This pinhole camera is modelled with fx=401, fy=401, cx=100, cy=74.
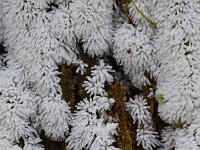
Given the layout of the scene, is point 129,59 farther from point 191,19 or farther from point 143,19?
point 191,19

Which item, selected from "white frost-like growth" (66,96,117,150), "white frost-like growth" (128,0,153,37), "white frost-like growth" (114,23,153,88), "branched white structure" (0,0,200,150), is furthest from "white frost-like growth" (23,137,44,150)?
"white frost-like growth" (128,0,153,37)

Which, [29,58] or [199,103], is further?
[29,58]

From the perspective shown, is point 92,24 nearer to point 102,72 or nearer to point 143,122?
point 102,72

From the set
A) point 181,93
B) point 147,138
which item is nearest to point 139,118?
point 147,138

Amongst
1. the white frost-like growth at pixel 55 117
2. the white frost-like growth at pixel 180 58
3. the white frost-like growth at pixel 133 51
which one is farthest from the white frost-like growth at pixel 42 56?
the white frost-like growth at pixel 180 58

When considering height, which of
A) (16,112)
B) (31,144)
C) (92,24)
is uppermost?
(92,24)

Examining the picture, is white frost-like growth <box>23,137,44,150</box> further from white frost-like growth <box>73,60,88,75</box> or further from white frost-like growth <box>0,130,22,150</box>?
white frost-like growth <box>73,60,88,75</box>

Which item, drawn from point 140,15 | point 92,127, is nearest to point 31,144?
point 92,127
